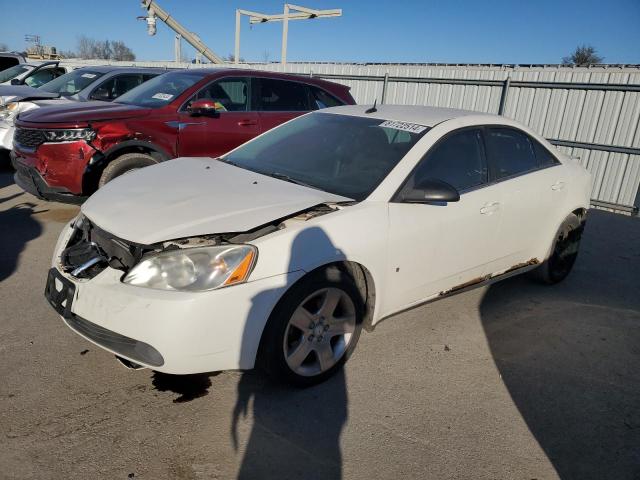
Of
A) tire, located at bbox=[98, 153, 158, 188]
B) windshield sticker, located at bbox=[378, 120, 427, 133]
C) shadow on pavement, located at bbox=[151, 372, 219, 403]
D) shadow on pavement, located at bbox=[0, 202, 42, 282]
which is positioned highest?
windshield sticker, located at bbox=[378, 120, 427, 133]

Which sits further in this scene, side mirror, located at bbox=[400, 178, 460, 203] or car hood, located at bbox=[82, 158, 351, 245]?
Answer: side mirror, located at bbox=[400, 178, 460, 203]

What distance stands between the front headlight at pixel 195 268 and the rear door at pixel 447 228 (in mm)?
996

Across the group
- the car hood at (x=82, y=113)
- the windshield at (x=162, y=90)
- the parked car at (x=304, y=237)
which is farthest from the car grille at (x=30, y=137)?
the parked car at (x=304, y=237)

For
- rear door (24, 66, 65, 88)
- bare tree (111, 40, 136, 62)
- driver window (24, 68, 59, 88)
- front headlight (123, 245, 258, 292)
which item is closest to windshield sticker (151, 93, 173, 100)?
front headlight (123, 245, 258, 292)

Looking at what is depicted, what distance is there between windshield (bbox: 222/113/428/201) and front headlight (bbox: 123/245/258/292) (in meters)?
0.92

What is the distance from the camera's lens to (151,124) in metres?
5.56

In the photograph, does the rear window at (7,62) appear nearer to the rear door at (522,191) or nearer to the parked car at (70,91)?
the parked car at (70,91)

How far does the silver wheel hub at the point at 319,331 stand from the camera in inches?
109

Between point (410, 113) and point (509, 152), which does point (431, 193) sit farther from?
point (509, 152)

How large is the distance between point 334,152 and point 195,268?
5.11 feet

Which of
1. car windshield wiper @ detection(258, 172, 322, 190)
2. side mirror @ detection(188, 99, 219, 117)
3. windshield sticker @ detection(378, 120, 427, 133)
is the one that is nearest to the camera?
car windshield wiper @ detection(258, 172, 322, 190)

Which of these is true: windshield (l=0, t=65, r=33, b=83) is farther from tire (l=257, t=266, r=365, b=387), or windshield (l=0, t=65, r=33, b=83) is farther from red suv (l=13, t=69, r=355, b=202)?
tire (l=257, t=266, r=365, b=387)

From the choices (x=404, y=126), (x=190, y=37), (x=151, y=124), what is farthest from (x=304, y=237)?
(x=190, y=37)

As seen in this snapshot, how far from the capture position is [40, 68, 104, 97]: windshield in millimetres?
8406
